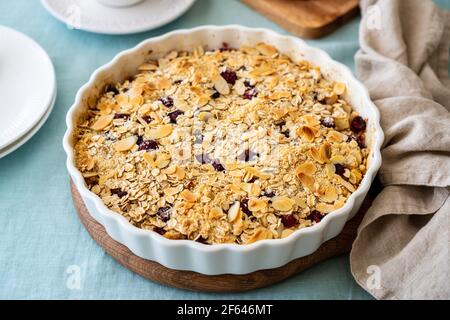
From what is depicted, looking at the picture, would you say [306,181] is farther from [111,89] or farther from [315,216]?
[111,89]

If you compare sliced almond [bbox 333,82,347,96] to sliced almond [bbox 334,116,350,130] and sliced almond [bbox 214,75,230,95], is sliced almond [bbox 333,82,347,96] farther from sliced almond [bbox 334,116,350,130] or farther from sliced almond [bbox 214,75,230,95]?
sliced almond [bbox 214,75,230,95]

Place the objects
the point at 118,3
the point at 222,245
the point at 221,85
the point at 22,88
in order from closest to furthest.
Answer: the point at 222,245 → the point at 221,85 → the point at 22,88 → the point at 118,3

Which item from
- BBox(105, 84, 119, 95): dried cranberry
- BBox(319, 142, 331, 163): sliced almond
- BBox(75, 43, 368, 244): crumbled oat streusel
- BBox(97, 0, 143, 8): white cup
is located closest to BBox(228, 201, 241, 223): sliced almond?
BBox(75, 43, 368, 244): crumbled oat streusel

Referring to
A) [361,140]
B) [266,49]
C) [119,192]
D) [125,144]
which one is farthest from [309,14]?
[119,192]
